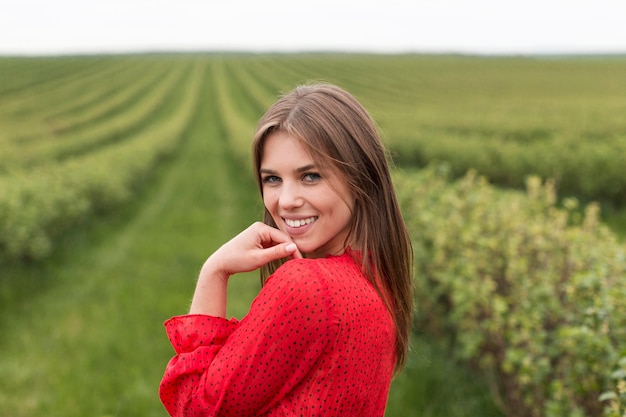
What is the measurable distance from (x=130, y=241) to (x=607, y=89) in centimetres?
3439

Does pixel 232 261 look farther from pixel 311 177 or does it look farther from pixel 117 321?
pixel 117 321

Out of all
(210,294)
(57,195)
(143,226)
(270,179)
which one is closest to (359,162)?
(270,179)

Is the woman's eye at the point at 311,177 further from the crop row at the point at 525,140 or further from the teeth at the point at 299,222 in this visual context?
the crop row at the point at 525,140

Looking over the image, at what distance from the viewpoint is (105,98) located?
46.3 m

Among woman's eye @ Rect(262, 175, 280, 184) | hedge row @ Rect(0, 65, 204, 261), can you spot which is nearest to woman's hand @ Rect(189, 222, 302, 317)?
woman's eye @ Rect(262, 175, 280, 184)

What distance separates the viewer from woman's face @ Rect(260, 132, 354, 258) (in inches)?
52.6

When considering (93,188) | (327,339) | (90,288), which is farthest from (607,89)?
(327,339)

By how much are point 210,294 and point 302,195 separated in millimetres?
305

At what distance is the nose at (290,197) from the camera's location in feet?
4.38

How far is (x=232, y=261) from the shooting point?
1396 millimetres

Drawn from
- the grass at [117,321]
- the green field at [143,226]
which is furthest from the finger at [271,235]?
the grass at [117,321]

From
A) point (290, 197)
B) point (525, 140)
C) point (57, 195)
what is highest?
point (290, 197)

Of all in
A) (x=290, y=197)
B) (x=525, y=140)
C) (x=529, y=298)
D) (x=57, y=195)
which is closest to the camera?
(x=290, y=197)

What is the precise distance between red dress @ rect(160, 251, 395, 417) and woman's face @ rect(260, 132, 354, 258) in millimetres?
124
